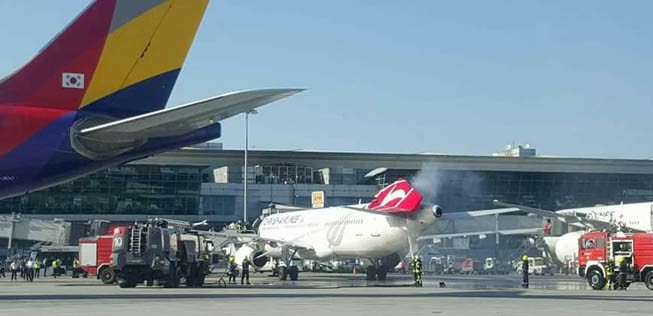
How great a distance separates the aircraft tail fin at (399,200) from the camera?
46625 millimetres

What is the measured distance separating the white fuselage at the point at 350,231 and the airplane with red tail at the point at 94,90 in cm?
2639

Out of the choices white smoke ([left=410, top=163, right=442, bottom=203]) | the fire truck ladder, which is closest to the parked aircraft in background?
the fire truck ladder

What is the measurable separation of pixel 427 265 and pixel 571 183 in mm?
36923

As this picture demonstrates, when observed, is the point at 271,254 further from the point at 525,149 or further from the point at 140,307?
the point at 525,149

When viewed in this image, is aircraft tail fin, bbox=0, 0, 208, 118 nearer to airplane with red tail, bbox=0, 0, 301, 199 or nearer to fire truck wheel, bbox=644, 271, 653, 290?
airplane with red tail, bbox=0, 0, 301, 199

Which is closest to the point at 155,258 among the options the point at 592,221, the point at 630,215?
the point at 592,221

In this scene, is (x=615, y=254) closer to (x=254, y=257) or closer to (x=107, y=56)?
(x=254, y=257)

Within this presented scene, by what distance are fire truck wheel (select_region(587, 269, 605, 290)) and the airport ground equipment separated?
1702cm

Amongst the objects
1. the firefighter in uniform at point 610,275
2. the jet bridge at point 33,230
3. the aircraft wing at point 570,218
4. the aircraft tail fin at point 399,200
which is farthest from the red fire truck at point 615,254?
the jet bridge at point 33,230

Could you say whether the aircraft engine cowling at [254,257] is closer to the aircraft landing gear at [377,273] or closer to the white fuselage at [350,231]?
the white fuselage at [350,231]

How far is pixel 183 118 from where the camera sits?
62.5ft

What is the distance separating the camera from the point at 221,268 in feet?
252

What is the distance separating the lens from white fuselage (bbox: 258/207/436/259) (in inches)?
1855

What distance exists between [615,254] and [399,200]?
12.3 m
